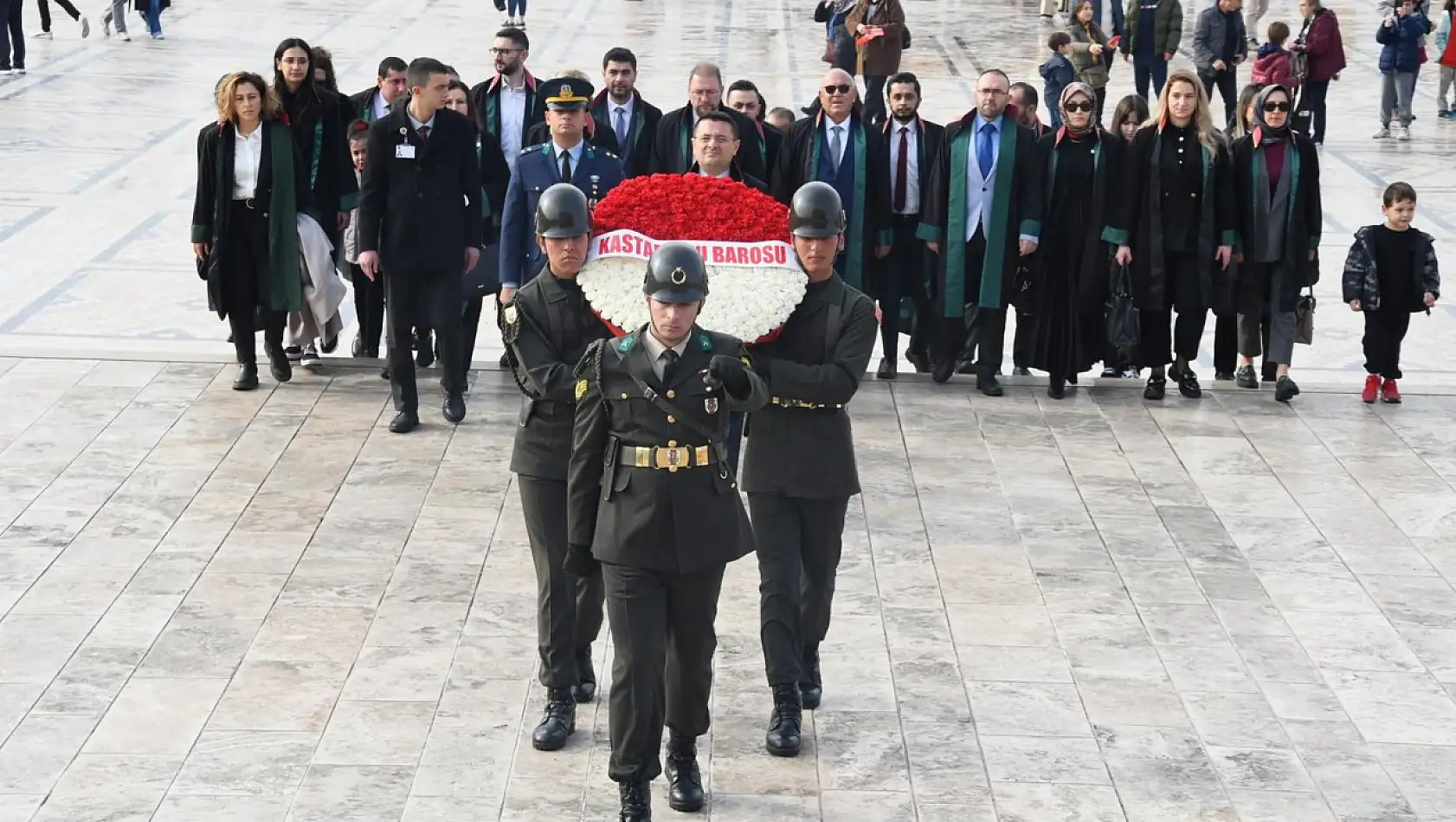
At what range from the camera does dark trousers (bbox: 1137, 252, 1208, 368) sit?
10805mm

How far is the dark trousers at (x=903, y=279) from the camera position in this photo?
1102 cm

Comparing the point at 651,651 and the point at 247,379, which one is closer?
the point at 651,651

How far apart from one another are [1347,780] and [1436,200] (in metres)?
11.6

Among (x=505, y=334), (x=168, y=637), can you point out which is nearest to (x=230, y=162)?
(x=168, y=637)

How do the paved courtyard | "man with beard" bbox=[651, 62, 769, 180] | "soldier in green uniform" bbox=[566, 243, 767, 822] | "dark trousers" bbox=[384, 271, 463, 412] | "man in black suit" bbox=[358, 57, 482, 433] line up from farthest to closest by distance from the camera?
1. "man with beard" bbox=[651, 62, 769, 180]
2. "dark trousers" bbox=[384, 271, 463, 412]
3. "man in black suit" bbox=[358, 57, 482, 433]
4. the paved courtyard
5. "soldier in green uniform" bbox=[566, 243, 767, 822]

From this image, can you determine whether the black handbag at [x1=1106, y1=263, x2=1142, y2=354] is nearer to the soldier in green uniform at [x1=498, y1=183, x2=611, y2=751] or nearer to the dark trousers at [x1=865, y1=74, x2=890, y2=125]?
the soldier in green uniform at [x1=498, y1=183, x2=611, y2=751]

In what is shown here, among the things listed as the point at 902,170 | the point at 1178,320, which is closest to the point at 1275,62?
the point at 1178,320

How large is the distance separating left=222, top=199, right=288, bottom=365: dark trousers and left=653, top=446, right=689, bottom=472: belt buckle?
5.37 meters

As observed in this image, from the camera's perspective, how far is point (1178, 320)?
1102 cm

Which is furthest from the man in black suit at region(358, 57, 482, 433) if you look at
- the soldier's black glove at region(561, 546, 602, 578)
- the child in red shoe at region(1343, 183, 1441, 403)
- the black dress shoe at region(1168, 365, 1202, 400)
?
the child in red shoe at region(1343, 183, 1441, 403)

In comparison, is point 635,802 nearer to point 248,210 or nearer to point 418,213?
point 418,213

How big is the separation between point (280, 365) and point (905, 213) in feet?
11.8

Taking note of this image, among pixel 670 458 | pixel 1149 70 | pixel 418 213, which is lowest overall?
pixel 1149 70

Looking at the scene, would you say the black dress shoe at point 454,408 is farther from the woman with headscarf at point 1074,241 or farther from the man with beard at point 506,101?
the woman with headscarf at point 1074,241
